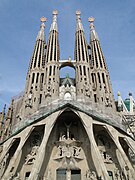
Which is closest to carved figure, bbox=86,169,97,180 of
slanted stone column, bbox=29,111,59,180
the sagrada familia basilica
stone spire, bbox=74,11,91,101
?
the sagrada familia basilica

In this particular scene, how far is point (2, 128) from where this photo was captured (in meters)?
22.4

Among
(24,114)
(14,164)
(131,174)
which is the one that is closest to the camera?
(131,174)

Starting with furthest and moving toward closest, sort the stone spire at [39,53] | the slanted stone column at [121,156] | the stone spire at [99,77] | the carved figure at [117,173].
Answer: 1. the stone spire at [39,53]
2. the stone spire at [99,77]
3. the carved figure at [117,173]
4. the slanted stone column at [121,156]

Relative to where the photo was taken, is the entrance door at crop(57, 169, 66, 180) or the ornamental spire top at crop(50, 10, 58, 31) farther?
→ the ornamental spire top at crop(50, 10, 58, 31)

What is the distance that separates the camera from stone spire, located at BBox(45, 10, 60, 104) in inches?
851

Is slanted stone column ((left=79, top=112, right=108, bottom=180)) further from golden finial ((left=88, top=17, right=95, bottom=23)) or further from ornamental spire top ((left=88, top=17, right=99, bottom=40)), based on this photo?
golden finial ((left=88, top=17, right=95, bottom=23))

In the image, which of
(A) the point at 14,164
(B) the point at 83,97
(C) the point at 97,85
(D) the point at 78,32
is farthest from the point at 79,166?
(D) the point at 78,32

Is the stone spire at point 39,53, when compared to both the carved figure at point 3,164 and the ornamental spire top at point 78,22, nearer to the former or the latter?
the ornamental spire top at point 78,22

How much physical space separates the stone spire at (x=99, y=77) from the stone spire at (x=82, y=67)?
2.94ft

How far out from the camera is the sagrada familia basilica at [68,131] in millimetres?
15867

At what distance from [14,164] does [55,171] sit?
10.5ft

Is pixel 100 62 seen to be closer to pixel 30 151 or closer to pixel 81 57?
pixel 81 57

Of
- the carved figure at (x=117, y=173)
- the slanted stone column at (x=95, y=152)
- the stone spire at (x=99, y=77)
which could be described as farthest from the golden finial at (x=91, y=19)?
the carved figure at (x=117, y=173)

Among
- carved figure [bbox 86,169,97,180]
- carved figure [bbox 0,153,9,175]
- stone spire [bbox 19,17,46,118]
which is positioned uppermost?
stone spire [bbox 19,17,46,118]
